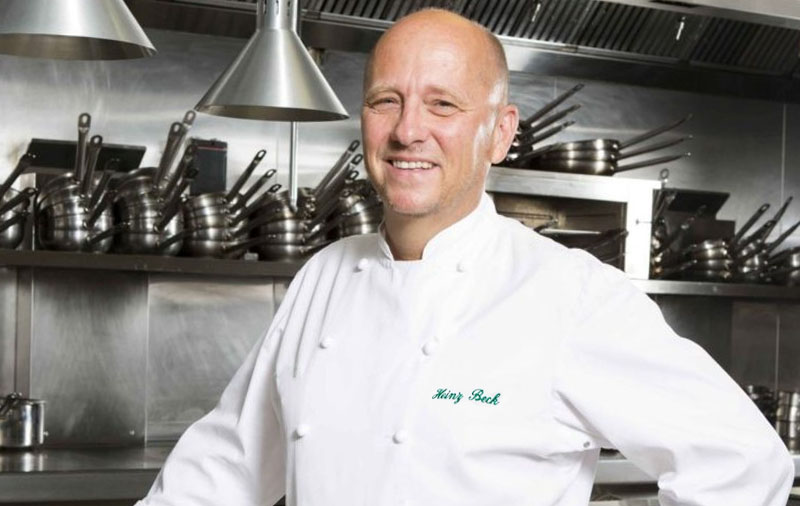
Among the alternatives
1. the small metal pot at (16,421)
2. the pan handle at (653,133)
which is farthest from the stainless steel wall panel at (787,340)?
the small metal pot at (16,421)

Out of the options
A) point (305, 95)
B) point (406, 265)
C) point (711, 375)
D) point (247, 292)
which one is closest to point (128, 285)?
point (247, 292)

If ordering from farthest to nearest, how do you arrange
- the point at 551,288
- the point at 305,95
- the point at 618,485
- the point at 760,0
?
1. the point at 618,485
2. the point at 760,0
3. the point at 305,95
4. the point at 551,288

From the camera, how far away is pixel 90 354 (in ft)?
14.2

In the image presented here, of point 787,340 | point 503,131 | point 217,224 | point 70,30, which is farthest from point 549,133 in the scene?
point 503,131

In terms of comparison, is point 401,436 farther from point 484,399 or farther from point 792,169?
point 792,169

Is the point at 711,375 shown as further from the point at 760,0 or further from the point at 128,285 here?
the point at 128,285

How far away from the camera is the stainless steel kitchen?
3992mm

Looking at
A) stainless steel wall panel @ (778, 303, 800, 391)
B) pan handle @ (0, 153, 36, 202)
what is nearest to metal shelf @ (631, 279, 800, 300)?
stainless steel wall panel @ (778, 303, 800, 391)

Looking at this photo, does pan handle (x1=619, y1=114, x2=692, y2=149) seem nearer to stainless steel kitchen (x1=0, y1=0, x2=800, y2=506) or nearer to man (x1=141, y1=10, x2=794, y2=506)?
stainless steel kitchen (x1=0, y1=0, x2=800, y2=506)

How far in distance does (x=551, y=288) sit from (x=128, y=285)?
3160 mm

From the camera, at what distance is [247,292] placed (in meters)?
4.66

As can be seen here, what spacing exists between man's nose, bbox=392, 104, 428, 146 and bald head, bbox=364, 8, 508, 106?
8 centimetres

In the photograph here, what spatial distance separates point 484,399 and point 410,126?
12.4 inches

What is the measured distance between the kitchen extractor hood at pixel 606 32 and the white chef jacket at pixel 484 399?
2.65m
